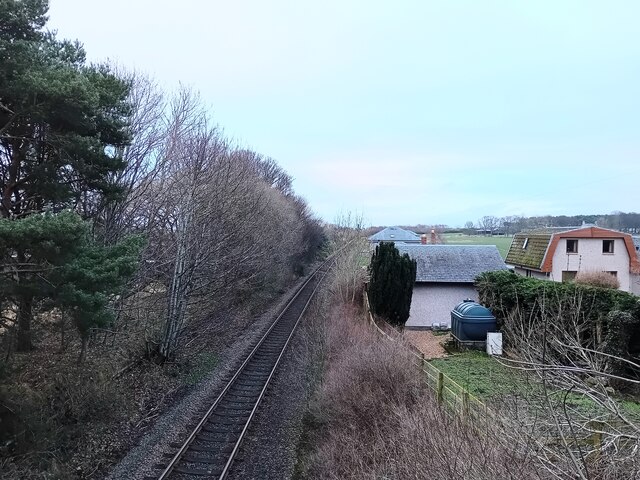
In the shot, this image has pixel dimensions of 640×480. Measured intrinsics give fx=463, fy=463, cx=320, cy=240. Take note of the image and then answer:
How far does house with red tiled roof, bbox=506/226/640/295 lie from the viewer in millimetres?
29094

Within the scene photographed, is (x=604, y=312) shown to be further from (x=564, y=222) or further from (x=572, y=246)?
(x=564, y=222)

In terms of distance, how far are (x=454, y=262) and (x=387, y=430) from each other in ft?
61.2

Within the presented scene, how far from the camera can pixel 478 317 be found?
18.8 meters

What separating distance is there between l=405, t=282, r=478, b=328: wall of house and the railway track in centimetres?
755

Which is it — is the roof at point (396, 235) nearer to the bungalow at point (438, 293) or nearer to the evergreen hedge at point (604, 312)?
the bungalow at point (438, 293)

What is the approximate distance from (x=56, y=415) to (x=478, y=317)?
14956mm

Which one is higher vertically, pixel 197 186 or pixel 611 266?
pixel 197 186

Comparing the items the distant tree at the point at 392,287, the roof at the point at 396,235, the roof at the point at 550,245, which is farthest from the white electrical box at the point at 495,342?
the roof at the point at 396,235

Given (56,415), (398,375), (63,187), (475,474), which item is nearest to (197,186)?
(63,187)

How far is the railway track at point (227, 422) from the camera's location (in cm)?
938

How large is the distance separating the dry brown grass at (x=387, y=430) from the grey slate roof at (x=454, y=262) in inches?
434

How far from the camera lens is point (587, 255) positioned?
29734 millimetres

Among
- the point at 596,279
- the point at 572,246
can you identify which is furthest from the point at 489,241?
the point at 596,279

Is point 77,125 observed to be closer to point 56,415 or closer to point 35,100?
point 35,100
